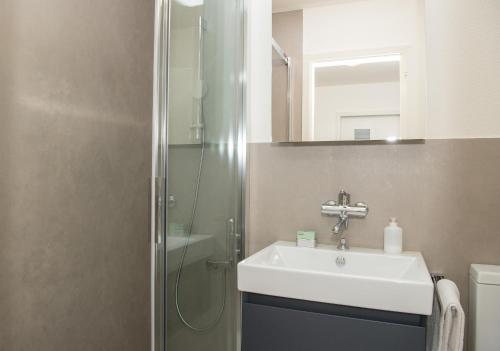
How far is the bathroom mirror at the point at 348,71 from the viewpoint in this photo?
148cm

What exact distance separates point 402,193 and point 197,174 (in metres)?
0.85

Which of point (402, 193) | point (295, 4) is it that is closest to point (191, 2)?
point (295, 4)

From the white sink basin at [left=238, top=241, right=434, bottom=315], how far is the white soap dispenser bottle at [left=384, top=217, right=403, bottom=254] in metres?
0.04

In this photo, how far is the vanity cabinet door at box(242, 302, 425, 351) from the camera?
108 centimetres

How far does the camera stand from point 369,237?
5.02ft

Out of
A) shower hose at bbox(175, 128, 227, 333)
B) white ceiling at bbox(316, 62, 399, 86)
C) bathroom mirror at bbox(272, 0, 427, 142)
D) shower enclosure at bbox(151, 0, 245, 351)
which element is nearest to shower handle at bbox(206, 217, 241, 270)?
shower enclosure at bbox(151, 0, 245, 351)

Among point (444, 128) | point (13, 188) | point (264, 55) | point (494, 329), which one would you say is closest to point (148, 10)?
point (264, 55)

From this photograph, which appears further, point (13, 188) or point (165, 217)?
point (165, 217)

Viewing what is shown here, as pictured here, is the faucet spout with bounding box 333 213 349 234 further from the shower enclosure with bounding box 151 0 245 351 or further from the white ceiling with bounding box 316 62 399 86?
the white ceiling with bounding box 316 62 399 86

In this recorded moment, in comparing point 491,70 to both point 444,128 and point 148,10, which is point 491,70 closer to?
point 444,128

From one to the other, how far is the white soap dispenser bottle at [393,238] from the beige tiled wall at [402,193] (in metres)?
0.06

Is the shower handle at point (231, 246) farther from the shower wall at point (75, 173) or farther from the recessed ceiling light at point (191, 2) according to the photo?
the recessed ceiling light at point (191, 2)

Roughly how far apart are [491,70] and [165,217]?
1373 mm

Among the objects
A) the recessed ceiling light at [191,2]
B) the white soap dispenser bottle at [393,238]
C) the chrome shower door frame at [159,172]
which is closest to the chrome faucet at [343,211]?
the white soap dispenser bottle at [393,238]
